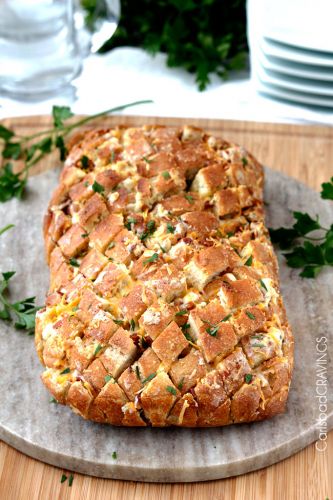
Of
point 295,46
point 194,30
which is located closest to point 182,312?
point 295,46

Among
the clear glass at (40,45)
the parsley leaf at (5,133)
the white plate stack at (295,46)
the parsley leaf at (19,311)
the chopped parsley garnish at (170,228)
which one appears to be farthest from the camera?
the clear glass at (40,45)

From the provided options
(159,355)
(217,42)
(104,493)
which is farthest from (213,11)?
(104,493)

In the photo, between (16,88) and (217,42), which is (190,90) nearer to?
(217,42)

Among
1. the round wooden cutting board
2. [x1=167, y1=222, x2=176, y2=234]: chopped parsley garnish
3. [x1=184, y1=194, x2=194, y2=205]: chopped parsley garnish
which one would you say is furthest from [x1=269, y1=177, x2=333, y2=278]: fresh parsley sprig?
[x1=167, y1=222, x2=176, y2=234]: chopped parsley garnish

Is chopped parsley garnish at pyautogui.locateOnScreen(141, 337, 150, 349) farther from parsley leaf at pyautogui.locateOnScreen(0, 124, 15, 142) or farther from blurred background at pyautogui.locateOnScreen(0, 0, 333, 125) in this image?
blurred background at pyautogui.locateOnScreen(0, 0, 333, 125)

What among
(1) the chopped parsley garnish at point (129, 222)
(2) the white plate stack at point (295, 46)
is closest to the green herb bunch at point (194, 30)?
(2) the white plate stack at point (295, 46)

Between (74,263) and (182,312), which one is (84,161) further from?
(182,312)

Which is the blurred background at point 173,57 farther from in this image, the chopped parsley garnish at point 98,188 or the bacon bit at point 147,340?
the bacon bit at point 147,340
